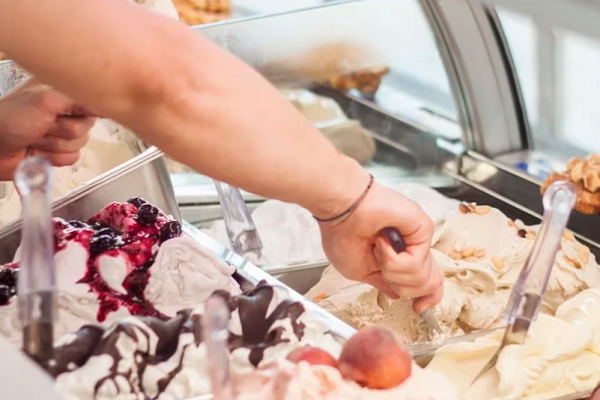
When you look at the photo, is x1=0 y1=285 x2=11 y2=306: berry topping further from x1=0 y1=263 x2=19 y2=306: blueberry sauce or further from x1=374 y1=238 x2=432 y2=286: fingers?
x1=374 y1=238 x2=432 y2=286: fingers

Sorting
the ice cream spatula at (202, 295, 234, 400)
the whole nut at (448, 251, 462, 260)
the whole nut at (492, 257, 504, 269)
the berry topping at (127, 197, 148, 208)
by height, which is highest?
the ice cream spatula at (202, 295, 234, 400)

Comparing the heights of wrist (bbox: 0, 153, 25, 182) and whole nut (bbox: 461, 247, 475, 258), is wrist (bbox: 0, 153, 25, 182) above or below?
above

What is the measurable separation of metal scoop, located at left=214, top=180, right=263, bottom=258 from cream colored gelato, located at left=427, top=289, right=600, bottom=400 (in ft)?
2.02

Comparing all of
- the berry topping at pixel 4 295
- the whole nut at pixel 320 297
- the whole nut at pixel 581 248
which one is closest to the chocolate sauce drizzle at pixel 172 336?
the berry topping at pixel 4 295

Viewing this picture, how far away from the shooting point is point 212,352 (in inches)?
28.2

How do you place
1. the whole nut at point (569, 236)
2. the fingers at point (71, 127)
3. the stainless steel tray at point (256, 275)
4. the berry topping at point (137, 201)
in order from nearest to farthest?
the stainless steel tray at point (256, 275) < the fingers at point (71, 127) < the berry topping at point (137, 201) < the whole nut at point (569, 236)

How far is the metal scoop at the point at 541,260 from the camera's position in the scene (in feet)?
2.83

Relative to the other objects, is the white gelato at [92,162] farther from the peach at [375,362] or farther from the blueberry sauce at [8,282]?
the peach at [375,362]

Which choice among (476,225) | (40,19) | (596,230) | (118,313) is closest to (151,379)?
(118,313)

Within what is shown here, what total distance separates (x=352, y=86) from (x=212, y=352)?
1750mm

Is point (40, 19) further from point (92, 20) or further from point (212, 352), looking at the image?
point (212, 352)

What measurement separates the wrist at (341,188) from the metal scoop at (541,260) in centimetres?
20

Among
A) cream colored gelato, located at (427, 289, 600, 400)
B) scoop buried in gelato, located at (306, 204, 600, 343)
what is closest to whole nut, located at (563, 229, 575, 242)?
scoop buried in gelato, located at (306, 204, 600, 343)

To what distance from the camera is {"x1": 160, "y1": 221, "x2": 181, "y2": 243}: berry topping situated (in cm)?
119
